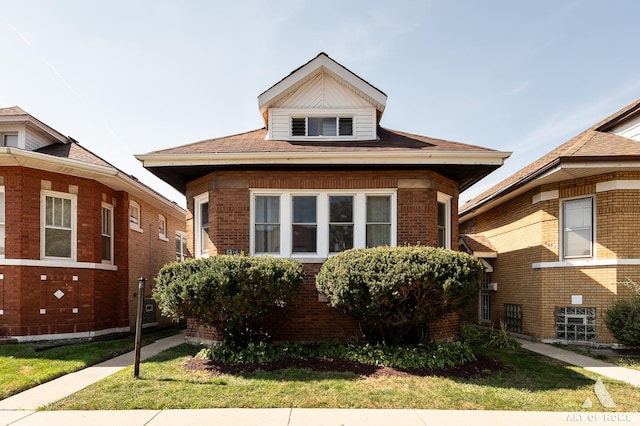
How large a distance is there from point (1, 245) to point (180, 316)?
17.1 ft

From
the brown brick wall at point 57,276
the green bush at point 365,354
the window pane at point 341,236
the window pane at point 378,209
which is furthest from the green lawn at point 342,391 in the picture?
the brown brick wall at point 57,276

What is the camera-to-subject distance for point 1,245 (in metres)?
9.12

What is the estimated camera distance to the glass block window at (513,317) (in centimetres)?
1121

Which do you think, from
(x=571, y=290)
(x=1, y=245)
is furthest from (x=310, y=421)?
(x=1, y=245)

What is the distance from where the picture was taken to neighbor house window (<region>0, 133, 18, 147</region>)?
10.1 metres

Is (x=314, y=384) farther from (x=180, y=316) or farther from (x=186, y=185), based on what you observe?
(x=186, y=185)

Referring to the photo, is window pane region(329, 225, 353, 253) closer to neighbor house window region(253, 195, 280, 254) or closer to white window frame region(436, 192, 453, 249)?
neighbor house window region(253, 195, 280, 254)

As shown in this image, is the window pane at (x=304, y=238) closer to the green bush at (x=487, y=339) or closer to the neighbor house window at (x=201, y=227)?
the neighbor house window at (x=201, y=227)

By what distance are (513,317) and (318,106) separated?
26.9 feet

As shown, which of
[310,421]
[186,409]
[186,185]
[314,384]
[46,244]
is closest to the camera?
[310,421]

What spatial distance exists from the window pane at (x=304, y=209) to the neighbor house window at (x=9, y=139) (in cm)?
740

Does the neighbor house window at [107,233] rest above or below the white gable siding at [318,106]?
below

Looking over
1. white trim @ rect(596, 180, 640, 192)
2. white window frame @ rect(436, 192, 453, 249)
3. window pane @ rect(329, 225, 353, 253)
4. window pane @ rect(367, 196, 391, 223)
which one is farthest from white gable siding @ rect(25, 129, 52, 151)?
white trim @ rect(596, 180, 640, 192)

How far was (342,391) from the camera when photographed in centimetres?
581
